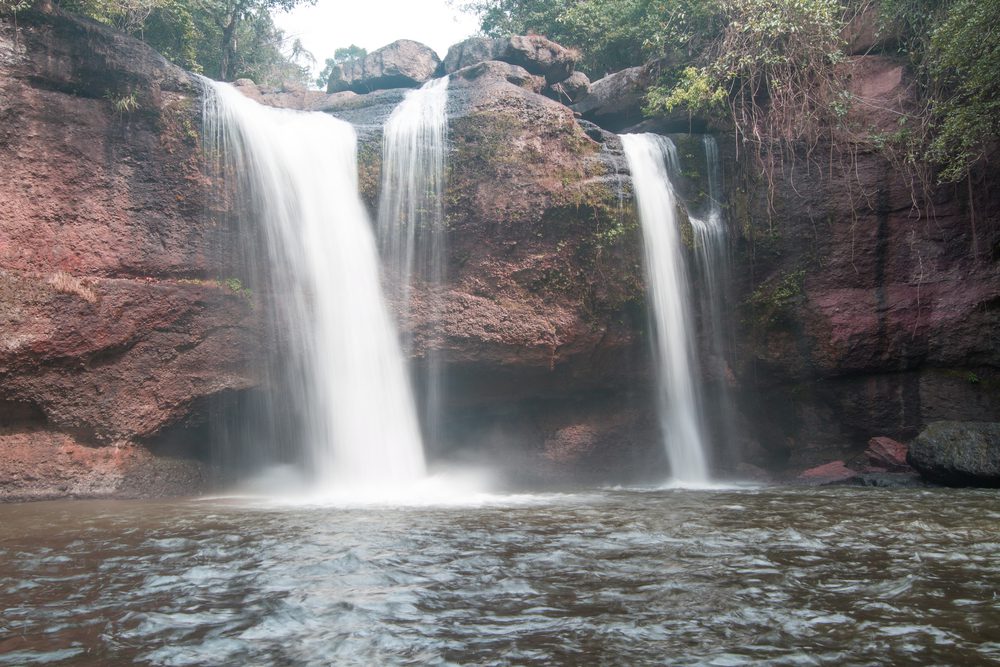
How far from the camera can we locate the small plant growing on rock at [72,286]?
938 centimetres

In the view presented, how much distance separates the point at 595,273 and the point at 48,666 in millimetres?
10064

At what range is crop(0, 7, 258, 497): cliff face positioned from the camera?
9297mm

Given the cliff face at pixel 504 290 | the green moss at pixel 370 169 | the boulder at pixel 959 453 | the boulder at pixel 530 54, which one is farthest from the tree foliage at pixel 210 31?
the boulder at pixel 959 453

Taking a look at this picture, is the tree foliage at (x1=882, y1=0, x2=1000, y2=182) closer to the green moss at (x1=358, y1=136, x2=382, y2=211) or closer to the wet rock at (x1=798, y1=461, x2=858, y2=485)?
the wet rock at (x1=798, y1=461, x2=858, y2=485)

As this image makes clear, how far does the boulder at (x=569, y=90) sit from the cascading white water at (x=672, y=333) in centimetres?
405

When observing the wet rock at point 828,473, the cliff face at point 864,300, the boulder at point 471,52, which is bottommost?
the wet rock at point 828,473

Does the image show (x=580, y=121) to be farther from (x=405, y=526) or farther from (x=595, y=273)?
(x=405, y=526)

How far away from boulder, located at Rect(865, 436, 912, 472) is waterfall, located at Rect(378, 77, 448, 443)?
297 inches

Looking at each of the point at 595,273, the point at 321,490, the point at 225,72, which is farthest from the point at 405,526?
the point at 225,72

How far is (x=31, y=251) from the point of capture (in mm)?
9484

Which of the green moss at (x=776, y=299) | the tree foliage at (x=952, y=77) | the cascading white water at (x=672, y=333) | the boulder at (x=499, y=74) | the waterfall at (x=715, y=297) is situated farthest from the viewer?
the boulder at (x=499, y=74)

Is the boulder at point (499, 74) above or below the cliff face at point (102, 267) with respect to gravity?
above

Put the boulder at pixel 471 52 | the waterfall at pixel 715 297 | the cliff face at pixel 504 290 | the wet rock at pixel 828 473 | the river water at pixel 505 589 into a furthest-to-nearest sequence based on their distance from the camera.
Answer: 1. the boulder at pixel 471 52
2. the waterfall at pixel 715 297
3. the wet rock at pixel 828 473
4. the cliff face at pixel 504 290
5. the river water at pixel 505 589

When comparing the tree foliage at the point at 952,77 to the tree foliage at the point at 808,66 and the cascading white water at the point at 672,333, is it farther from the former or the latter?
the cascading white water at the point at 672,333
